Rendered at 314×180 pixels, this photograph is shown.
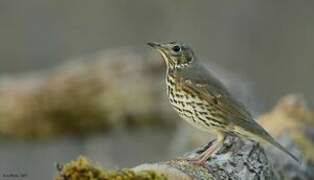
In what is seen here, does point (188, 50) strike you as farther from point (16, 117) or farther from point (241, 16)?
point (241, 16)

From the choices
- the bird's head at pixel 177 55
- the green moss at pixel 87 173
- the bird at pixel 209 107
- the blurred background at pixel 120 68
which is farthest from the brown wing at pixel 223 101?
the blurred background at pixel 120 68

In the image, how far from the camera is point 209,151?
25.8ft

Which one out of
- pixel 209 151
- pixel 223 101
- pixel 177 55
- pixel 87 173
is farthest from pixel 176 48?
pixel 87 173

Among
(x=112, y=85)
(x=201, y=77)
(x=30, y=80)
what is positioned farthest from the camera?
(x=30, y=80)

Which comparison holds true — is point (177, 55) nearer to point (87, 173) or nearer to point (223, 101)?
point (223, 101)

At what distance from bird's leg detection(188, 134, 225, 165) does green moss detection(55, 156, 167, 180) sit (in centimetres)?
86

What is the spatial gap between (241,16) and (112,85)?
656cm

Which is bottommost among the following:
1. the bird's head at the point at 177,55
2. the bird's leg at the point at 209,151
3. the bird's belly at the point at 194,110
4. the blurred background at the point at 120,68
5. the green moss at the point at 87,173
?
the green moss at the point at 87,173

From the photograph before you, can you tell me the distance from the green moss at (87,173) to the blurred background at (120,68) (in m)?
4.63

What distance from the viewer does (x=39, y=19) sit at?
19953 mm

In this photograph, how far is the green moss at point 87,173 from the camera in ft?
20.7

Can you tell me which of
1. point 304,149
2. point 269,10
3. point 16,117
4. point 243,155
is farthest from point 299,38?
point 243,155

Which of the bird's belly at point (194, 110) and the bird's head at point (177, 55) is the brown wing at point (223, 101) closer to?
the bird's belly at point (194, 110)

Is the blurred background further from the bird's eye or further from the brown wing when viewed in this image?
the brown wing
